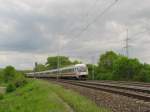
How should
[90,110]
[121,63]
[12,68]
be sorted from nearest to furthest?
1. [90,110]
2. [121,63]
3. [12,68]

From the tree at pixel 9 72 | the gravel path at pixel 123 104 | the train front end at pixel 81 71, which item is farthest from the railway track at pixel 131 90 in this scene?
the tree at pixel 9 72

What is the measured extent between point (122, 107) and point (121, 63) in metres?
51.6

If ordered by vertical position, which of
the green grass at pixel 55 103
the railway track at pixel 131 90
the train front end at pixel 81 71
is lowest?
the green grass at pixel 55 103

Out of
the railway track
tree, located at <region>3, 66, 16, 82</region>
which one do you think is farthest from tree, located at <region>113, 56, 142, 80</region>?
tree, located at <region>3, 66, 16, 82</region>

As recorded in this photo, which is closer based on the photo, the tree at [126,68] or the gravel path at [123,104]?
the gravel path at [123,104]

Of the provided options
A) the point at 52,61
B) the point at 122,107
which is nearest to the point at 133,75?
the point at 122,107

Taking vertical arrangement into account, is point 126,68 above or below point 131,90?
above

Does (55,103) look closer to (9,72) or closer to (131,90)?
(131,90)

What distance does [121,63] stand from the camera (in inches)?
2505

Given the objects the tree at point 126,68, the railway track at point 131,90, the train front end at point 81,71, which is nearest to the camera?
the railway track at point 131,90

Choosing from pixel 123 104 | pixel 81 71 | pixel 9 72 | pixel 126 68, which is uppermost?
pixel 9 72

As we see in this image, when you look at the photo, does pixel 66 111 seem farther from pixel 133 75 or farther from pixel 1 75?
pixel 1 75

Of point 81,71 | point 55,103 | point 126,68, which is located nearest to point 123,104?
point 55,103

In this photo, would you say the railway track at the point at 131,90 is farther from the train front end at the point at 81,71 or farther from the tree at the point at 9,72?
the tree at the point at 9,72
